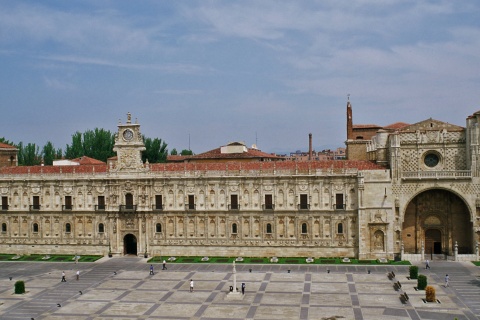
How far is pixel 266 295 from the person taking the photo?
1923 inches

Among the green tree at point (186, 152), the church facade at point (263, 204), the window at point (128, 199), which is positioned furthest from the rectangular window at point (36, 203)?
the green tree at point (186, 152)

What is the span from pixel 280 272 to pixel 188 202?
15.3m

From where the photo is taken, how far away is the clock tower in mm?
69000

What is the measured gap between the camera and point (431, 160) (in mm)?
63906

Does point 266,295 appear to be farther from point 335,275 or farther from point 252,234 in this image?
point 252,234

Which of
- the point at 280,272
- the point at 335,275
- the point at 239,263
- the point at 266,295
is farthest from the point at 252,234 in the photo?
the point at 266,295

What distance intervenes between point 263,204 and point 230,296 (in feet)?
64.0

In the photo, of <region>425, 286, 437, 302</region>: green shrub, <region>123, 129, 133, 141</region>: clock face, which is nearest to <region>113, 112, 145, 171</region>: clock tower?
<region>123, 129, 133, 141</region>: clock face

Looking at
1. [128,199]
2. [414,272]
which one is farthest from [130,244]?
[414,272]

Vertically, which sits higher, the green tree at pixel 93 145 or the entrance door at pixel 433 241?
the green tree at pixel 93 145

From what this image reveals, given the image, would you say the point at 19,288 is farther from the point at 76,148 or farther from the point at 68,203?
the point at 76,148

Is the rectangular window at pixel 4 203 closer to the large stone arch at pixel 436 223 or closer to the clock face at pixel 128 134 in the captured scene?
the clock face at pixel 128 134

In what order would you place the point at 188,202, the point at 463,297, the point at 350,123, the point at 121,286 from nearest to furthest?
the point at 463,297 < the point at 121,286 < the point at 188,202 < the point at 350,123

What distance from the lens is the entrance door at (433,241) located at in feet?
211
